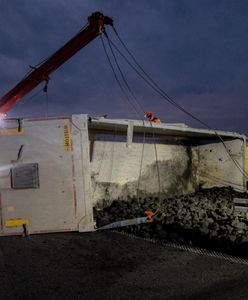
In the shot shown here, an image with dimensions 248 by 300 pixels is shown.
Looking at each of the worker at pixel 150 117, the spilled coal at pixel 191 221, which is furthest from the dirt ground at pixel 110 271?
the worker at pixel 150 117

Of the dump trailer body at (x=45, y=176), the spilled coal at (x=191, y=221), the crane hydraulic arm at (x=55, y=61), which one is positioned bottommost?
the spilled coal at (x=191, y=221)

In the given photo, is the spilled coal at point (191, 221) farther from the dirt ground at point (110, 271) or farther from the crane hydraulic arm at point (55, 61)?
the crane hydraulic arm at point (55, 61)

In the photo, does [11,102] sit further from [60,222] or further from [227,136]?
[227,136]

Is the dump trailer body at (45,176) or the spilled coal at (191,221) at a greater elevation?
the dump trailer body at (45,176)

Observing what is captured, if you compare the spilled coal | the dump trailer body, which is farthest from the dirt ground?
the spilled coal

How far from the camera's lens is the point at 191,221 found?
586 centimetres

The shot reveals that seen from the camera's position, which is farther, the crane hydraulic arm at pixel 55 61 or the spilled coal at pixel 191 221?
the crane hydraulic arm at pixel 55 61

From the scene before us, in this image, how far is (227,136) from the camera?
9.77 m

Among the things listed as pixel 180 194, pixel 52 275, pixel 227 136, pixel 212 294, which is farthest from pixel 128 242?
pixel 227 136

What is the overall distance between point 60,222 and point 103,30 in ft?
17.5

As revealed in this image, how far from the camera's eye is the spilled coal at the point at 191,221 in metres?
4.76

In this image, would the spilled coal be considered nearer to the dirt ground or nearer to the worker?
the dirt ground

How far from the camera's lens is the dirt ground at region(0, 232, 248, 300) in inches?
129

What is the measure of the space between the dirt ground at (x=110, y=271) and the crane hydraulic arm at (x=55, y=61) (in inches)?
213
